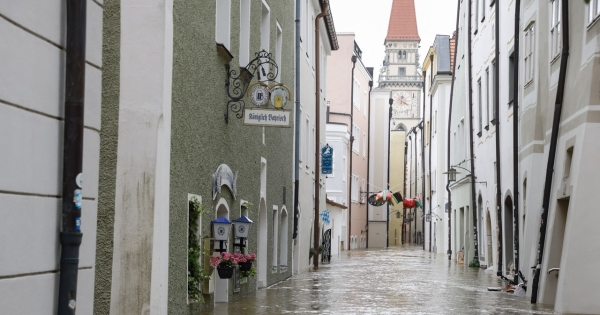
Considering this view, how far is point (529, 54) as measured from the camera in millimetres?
20391

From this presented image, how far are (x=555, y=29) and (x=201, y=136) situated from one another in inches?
283

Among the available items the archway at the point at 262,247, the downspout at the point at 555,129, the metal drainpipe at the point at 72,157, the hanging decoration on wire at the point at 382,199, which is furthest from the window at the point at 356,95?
the metal drainpipe at the point at 72,157

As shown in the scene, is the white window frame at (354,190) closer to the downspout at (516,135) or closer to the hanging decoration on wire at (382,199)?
the hanging decoration on wire at (382,199)

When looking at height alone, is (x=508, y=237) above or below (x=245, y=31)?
below

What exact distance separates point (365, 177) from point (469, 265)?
34.4 metres

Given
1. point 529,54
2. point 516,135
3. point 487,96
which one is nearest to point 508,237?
point 516,135

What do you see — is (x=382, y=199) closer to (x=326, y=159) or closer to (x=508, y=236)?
(x=326, y=159)

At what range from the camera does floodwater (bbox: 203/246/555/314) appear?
15.0m

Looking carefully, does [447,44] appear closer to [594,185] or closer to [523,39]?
[523,39]

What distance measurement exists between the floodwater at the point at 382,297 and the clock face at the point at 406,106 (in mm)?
120026

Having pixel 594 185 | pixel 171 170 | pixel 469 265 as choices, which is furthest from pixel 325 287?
pixel 469 265

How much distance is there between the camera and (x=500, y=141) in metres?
25.5

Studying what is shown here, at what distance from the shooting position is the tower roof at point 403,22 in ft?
528

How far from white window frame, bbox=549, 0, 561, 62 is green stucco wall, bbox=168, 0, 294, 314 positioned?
221 inches
